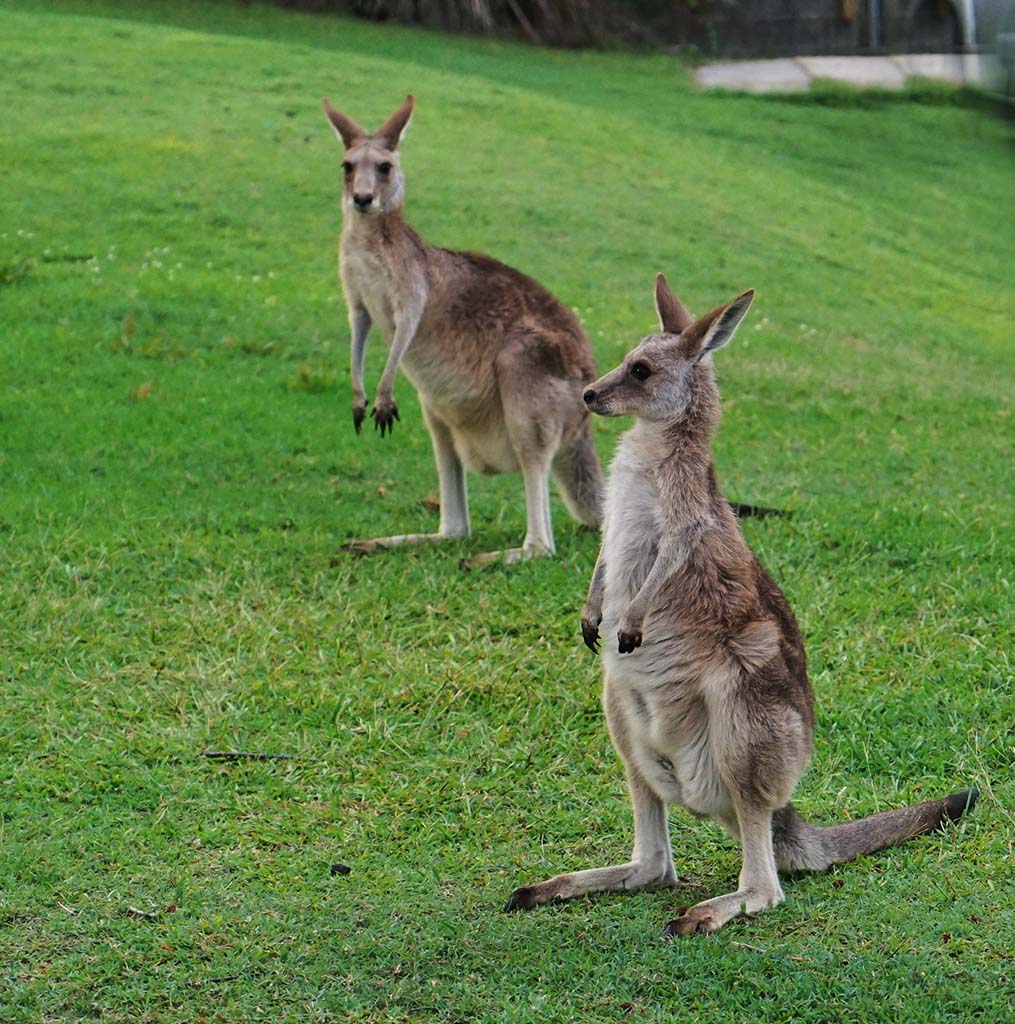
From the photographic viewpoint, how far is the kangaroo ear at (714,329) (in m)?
3.43

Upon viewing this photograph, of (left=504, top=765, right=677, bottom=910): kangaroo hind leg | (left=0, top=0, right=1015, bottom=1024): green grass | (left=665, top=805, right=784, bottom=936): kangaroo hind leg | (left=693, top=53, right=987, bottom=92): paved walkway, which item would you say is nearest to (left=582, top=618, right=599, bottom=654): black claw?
(left=504, top=765, right=677, bottom=910): kangaroo hind leg

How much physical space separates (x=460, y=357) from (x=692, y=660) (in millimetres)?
2952

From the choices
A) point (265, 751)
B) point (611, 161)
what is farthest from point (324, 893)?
point (611, 161)

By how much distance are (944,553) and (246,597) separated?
278cm

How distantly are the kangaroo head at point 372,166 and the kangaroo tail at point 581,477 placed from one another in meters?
1.28

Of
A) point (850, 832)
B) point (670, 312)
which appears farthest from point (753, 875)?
point (670, 312)

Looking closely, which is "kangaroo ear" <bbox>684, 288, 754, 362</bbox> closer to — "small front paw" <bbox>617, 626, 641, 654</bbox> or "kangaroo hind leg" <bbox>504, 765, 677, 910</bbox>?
"small front paw" <bbox>617, 626, 641, 654</bbox>

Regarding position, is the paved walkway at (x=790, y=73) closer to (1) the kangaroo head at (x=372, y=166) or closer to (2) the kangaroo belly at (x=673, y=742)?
(1) the kangaroo head at (x=372, y=166)

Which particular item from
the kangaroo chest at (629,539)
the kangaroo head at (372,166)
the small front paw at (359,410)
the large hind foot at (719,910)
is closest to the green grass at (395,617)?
the large hind foot at (719,910)

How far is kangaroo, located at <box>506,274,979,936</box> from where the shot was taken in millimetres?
3213

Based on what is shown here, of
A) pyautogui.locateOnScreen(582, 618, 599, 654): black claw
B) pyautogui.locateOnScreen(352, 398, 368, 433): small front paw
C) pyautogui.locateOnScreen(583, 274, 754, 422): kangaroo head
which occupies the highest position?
pyautogui.locateOnScreen(583, 274, 754, 422): kangaroo head

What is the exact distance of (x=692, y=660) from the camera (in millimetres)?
3270

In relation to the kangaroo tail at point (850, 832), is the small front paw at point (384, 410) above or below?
above

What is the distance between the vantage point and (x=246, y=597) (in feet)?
17.3
